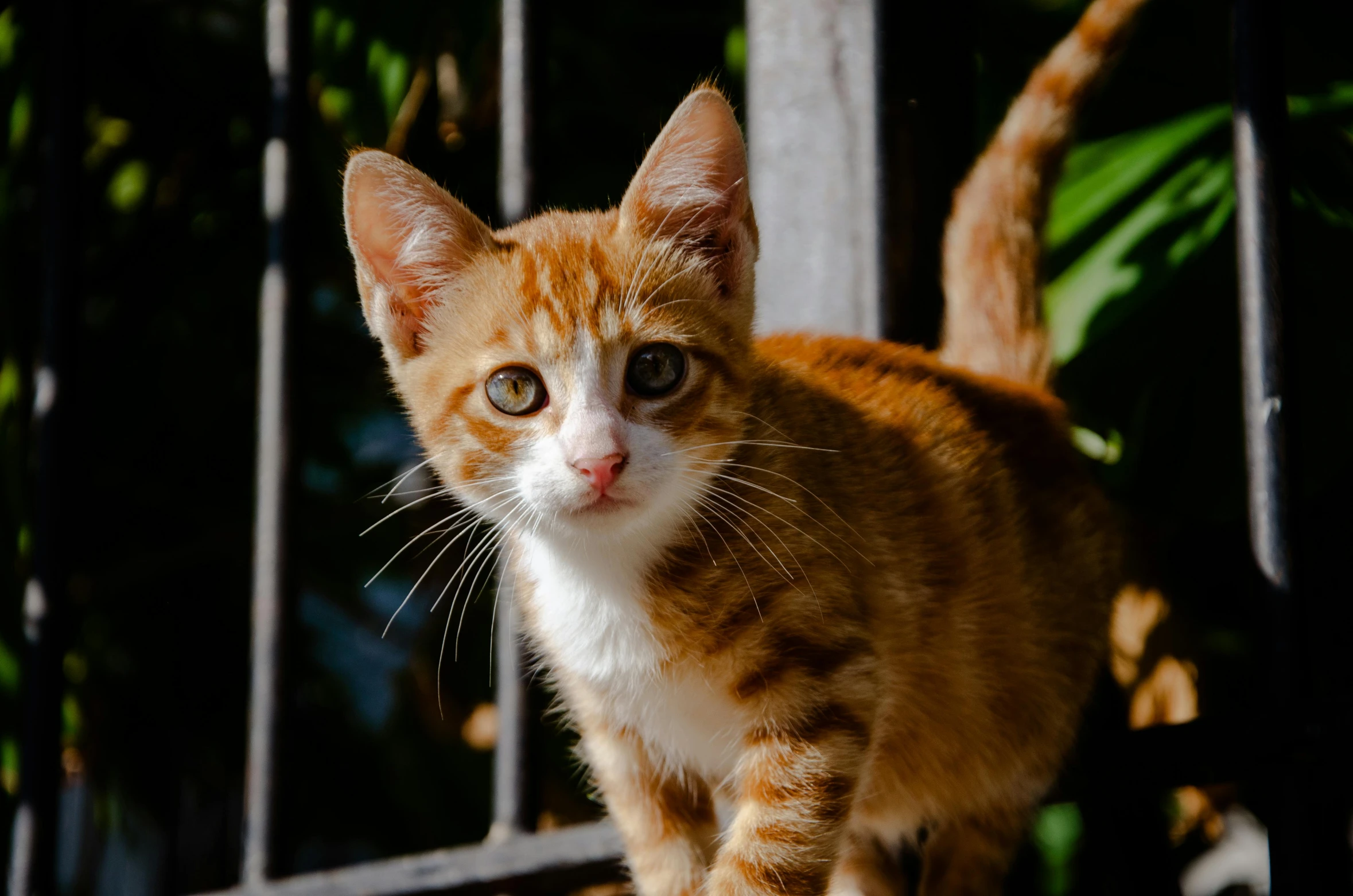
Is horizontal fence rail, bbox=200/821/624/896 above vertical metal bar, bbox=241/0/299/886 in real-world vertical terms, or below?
below

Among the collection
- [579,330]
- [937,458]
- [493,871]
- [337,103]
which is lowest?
[493,871]

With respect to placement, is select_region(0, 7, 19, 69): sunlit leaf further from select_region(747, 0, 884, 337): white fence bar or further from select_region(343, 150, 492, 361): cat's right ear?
select_region(747, 0, 884, 337): white fence bar

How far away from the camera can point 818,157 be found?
4.50ft

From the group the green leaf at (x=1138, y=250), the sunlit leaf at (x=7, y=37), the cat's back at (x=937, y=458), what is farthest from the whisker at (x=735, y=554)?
the sunlit leaf at (x=7, y=37)

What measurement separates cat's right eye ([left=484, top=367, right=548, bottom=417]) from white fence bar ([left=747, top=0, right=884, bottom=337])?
35 cm

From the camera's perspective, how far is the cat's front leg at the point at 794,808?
3.64 feet

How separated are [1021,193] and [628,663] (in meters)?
0.75

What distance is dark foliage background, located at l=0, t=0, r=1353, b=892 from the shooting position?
1703 millimetres

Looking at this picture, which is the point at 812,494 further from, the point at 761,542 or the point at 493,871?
the point at 493,871

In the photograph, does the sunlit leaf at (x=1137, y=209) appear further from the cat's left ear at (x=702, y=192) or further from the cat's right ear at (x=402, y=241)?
the cat's right ear at (x=402, y=241)

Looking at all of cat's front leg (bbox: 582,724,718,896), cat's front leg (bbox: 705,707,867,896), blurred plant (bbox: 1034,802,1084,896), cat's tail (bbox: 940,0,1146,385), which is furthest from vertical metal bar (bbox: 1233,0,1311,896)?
blurred plant (bbox: 1034,802,1084,896)

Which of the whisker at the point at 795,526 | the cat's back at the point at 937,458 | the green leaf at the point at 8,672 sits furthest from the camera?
the green leaf at the point at 8,672

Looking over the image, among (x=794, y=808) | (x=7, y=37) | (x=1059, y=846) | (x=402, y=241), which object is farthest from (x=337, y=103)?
(x=1059, y=846)

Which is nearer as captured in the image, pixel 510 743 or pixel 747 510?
pixel 747 510
